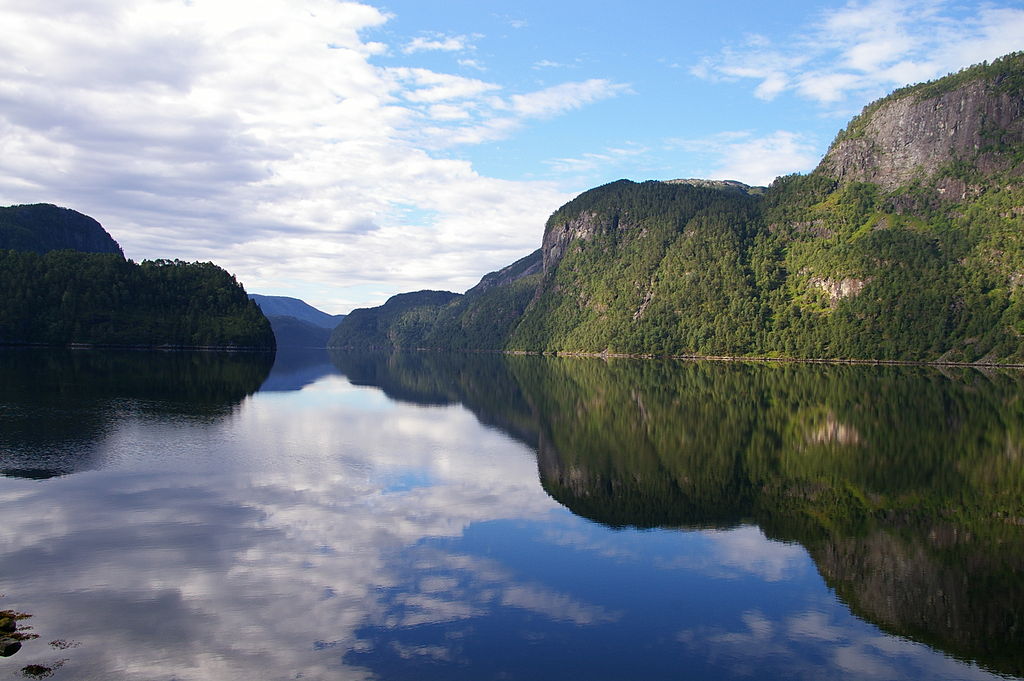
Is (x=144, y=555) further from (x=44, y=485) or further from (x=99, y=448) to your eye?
(x=99, y=448)

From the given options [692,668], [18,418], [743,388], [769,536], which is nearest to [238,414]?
[18,418]

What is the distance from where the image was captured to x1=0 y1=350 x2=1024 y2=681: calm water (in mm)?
19797

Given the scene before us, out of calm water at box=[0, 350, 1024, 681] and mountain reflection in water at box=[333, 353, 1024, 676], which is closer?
calm water at box=[0, 350, 1024, 681]

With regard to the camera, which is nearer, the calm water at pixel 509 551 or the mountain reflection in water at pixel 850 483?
the calm water at pixel 509 551

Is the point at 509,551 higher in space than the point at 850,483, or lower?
lower

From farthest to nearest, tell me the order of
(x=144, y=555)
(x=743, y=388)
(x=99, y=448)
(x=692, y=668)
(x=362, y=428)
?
(x=743, y=388) → (x=362, y=428) → (x=99, y=448) → (x=144, y=555) → (x=692, y=668)

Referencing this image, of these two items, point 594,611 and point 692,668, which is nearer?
point 692,668

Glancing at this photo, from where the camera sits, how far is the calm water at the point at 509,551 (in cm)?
1980

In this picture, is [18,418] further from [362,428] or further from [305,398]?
[305,398]

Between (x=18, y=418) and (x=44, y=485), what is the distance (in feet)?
85.4

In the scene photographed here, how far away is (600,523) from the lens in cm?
3416

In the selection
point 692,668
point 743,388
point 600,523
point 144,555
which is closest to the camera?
point 692,668

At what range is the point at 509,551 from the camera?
29516 millimetres

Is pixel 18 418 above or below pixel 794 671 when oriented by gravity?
above
